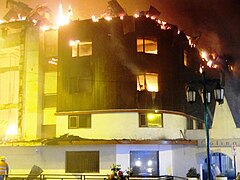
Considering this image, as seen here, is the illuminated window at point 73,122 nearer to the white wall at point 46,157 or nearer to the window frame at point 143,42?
the white wall at point 46,157

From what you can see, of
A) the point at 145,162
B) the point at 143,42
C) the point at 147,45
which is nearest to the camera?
the point at 145,162

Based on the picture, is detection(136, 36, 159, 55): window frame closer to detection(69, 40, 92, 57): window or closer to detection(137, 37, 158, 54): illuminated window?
detection(137, 37, 158, 54): illuminated window

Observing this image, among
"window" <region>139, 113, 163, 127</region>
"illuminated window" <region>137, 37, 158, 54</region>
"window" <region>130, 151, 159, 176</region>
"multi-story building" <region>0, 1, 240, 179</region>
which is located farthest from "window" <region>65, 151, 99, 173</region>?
"illuminated window" <region>137, 37, 158, 54</region>

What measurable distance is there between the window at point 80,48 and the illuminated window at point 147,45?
3.89 metres

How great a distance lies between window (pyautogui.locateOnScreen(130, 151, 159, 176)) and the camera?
1028 inches

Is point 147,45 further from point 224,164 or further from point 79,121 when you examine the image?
point 224,164

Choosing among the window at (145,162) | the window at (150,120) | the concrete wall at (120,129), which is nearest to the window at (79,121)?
the concrete wall at (120,129)

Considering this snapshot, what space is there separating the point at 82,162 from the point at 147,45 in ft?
33.6

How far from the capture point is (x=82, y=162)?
26.6 meters

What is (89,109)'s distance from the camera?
2744cm

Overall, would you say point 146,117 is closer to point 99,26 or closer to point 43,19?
point 99,26

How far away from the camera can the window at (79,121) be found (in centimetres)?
2762

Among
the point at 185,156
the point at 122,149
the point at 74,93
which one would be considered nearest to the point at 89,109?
the point at 74,93

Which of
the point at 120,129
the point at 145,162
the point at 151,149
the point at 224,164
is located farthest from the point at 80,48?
the point at 224,164
